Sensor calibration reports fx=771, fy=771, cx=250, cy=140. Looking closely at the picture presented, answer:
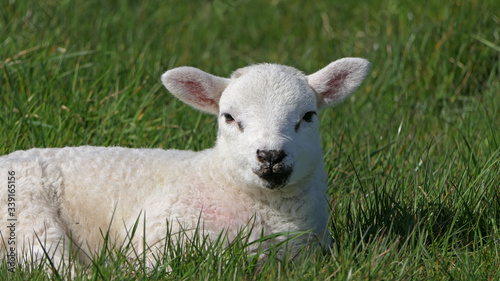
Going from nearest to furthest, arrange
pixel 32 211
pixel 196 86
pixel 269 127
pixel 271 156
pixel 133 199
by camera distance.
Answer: pixel 271 156 < pixel 269 127 < pixel 32 211 < pixel 133 199 < pixel 196 86

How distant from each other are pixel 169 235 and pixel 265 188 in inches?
23.4

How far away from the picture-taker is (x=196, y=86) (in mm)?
4738

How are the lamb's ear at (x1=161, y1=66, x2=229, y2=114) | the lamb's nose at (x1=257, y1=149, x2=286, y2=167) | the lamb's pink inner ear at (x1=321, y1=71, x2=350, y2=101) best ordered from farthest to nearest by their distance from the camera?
the lamb's pink inner ear at (x1=321, y1=71, x2=350, y2=101) → the lamb's ear at (x1=161, y1=66, x2=229, y2=114) → the lamb's nose at (x1=257, y1=149, x2=286, y2=167)

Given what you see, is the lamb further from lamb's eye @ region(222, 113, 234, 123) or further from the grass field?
the grass field

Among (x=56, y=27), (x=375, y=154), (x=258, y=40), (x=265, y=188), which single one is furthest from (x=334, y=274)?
(x=258, y=40)

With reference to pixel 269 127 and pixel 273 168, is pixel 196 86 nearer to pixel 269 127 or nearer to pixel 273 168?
pixel 269 127

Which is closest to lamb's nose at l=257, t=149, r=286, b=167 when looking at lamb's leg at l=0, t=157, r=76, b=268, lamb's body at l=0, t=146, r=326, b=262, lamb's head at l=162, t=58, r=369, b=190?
lamb's head at l=162, t=58, r=369, b=190

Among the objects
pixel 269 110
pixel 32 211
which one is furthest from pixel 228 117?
pixel 32 211

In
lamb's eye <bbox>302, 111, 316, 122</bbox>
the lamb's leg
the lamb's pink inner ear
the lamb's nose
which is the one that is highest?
the lamb's pink inner ear

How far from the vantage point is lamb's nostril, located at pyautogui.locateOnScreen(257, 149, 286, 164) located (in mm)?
4051

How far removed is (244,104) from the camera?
4355mm

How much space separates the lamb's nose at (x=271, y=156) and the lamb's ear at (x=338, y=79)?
0.79 metres

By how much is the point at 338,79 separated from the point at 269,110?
70 cm

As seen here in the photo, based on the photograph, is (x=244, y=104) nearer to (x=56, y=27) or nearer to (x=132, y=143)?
(x=132, y=143)
